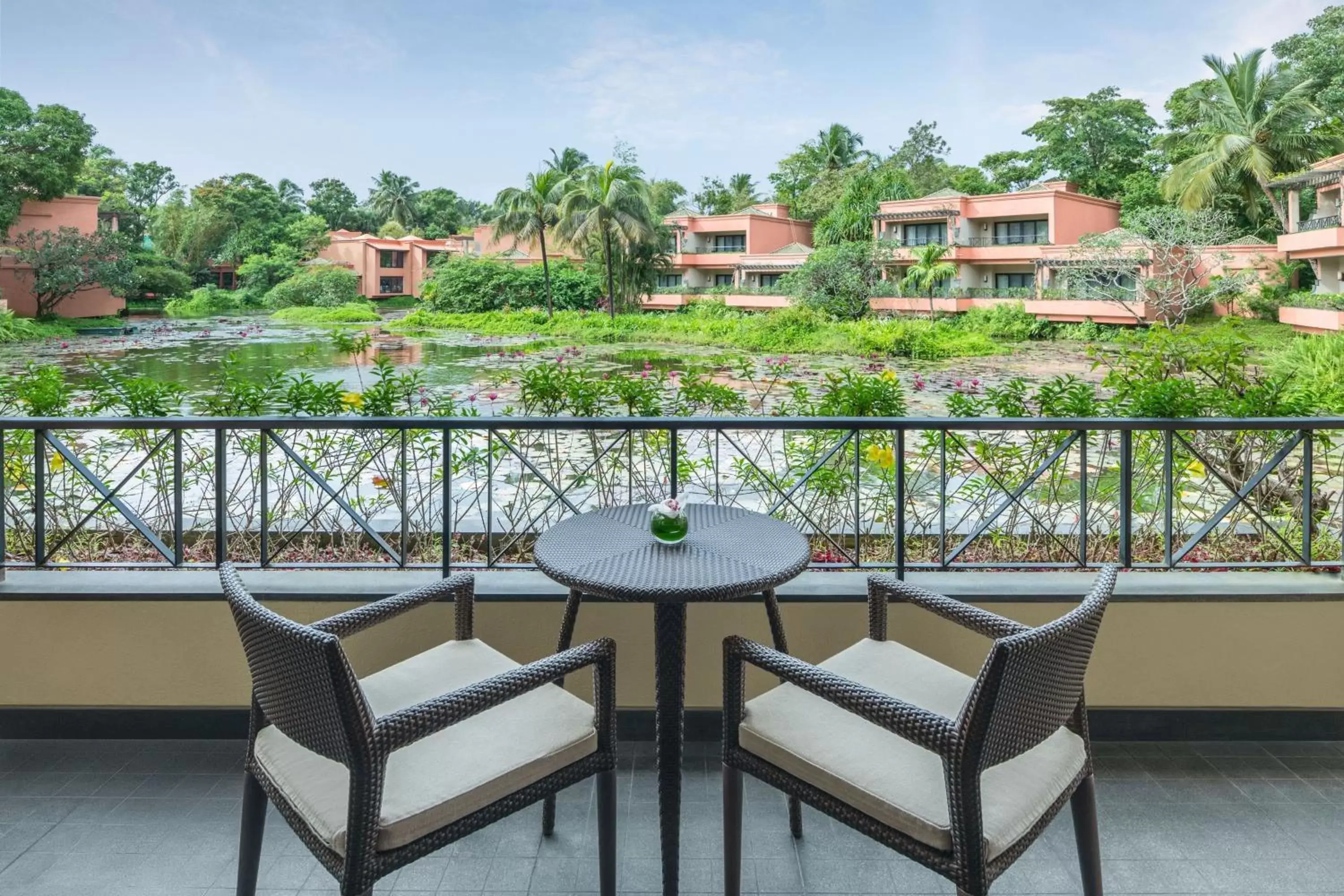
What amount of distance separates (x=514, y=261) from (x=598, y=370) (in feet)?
36.0

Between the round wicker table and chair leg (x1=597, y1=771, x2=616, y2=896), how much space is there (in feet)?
0.28

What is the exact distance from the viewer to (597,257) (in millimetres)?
14797

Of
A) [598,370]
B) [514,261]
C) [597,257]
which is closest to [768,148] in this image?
[597,257]

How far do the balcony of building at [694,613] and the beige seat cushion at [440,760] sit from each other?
359mm

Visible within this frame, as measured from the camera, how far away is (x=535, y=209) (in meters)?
14.9

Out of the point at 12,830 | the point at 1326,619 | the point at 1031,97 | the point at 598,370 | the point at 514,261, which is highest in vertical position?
the point at 1031,97

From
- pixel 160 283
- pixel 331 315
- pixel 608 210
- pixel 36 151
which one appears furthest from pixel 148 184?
pixel 608 210

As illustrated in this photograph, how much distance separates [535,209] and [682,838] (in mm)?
14335


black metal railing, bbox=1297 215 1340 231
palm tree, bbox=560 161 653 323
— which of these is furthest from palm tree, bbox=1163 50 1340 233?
palm tree, bbox=560 161 653 323

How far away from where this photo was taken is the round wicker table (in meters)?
1.36

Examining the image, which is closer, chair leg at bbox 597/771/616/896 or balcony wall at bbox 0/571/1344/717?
chair leg at bbox 597/771/616/896

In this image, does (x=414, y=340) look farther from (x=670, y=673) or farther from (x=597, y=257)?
(x=670, y=673)

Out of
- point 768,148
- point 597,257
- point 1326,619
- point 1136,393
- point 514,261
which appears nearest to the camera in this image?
point 1326,619

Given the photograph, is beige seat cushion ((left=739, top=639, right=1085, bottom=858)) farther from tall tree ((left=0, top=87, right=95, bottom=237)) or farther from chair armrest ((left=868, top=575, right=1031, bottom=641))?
tall tree ((left=0, top=87, right=95, bottom=237))
